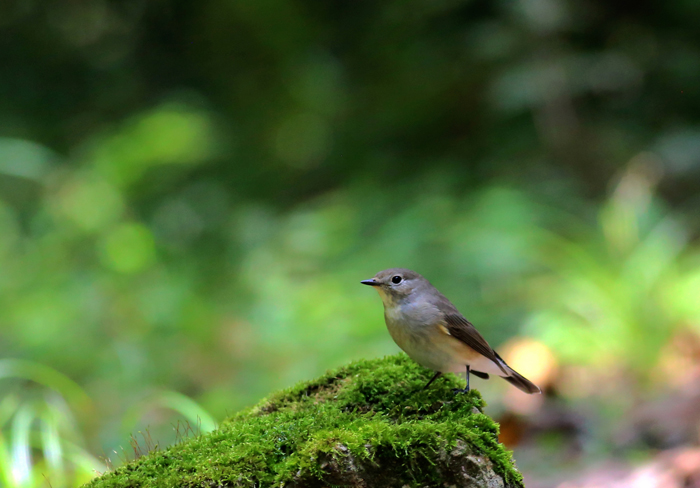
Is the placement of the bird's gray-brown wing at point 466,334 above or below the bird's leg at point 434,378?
above

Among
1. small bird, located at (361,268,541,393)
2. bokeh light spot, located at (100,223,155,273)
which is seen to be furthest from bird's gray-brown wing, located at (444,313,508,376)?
bokeh light spot, located at (100,223,155,273)

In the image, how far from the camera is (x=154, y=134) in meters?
7.27

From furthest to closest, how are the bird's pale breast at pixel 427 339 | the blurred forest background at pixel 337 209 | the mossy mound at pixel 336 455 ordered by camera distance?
the blurred forest background at pixel 337 209 → the bird's pale breast at pixel 427 339 → the mossy mound at pixel 336 455

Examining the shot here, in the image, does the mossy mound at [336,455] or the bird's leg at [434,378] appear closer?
the mossy mound at [336,455]

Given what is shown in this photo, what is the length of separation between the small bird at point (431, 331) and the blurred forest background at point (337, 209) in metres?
1.48

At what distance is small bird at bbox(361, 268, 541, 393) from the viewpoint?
9.69ft

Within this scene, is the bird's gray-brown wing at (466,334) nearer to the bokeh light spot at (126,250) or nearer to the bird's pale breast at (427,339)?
the bird's pale breast at (427,339)

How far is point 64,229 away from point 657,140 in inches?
290

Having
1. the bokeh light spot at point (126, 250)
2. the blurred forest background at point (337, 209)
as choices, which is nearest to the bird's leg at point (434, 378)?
the blurred forest background at point (337, 209)

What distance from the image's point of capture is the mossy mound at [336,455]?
2.24 m

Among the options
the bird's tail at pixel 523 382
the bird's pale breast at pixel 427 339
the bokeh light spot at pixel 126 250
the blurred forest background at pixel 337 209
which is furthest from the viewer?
the bokeh light spot at pixel 126 250

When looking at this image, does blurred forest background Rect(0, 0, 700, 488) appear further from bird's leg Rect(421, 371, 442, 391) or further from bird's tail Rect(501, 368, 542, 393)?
bird's leg Rect(421, 371, 442, 391)

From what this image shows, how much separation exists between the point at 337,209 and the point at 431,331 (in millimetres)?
5057

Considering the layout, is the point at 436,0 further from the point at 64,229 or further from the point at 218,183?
the point at 64,229
